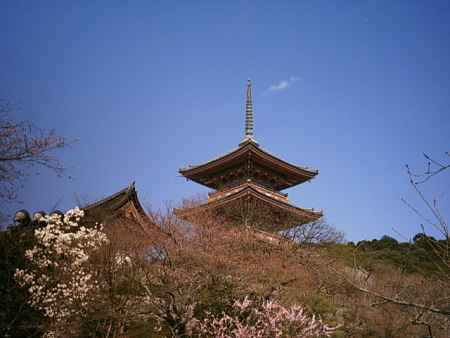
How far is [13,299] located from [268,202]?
17097mm

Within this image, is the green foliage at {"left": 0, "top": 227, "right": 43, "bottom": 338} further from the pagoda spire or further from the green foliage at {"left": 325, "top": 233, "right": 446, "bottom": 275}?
the pagoda spire

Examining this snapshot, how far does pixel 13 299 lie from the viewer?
9117 mm

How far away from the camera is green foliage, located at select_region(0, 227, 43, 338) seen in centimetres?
888

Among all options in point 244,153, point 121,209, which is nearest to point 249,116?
point 244,153

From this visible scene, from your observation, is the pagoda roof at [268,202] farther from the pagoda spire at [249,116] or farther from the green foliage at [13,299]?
the green foliage at [13,299]

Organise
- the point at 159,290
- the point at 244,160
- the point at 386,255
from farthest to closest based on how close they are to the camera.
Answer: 1. the point at 386,255
2. the point at 244,160
3. the point at 159,290

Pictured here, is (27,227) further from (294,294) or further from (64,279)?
(294,294)

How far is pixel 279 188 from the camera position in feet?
96.3

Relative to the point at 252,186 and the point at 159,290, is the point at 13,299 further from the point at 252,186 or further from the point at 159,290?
the point at 252,186

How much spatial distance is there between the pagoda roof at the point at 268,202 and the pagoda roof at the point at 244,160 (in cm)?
177

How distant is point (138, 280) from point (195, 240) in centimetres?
298

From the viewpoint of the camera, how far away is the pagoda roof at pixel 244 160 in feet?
85.1

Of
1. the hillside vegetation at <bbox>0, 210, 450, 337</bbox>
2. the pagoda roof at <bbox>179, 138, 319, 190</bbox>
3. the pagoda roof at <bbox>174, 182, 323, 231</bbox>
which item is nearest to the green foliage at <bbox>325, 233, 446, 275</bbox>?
the pagoda roof at <bbox>174, 182, 323, 231</bbox>

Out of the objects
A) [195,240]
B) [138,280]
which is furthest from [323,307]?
[138,280]
